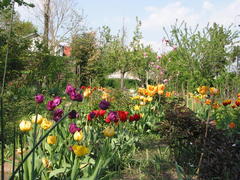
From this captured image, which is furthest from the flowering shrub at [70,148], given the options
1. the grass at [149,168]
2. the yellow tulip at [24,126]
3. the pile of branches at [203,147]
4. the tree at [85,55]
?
the tree at [85,55]

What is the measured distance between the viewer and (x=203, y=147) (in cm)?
226

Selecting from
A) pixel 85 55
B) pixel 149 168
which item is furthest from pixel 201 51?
pixel 85 55

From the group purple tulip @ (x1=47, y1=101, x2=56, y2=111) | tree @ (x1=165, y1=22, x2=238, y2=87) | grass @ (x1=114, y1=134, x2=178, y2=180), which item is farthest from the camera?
tree @ (x1=165, y1=22, x2=238, y2=87)

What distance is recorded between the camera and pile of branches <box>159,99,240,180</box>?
2078mm

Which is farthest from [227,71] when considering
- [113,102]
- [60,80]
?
[60,80]

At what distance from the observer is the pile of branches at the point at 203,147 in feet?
6.82

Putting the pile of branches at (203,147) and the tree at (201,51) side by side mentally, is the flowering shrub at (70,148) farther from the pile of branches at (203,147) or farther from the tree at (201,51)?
the tree at (201,51)

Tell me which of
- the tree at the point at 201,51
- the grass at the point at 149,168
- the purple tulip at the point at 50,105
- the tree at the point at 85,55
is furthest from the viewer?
the tree at the point at 85,55

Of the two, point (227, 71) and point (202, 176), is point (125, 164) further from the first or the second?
point (227, 71)

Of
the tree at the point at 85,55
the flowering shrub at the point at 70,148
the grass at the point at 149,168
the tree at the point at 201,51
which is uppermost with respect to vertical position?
the tree at the point at 85,55

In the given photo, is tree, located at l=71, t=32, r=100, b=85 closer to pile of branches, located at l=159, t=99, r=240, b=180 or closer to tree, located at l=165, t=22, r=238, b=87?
tree, located at l=165, t=22, r=238, b=87

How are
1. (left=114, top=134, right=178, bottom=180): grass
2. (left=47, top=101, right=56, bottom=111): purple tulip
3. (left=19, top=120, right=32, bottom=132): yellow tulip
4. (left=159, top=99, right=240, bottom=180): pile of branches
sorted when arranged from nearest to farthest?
(left=19, top=120, right=32, bottom=132): yellow tulip
(left=47, top=101, right=56, bottom=111): purple tulip
(left=159, top=99, right=240, bottom=180): pile of branches
(left=114, top=134, right=178, bottom=180): grass

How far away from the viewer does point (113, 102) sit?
4.89m

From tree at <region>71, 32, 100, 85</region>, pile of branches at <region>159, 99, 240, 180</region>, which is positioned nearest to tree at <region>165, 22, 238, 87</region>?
pile of branches at <region>159, 99, 240, 180</region>
